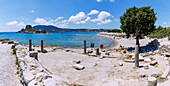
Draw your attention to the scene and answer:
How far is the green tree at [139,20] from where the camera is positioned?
66.0 ft

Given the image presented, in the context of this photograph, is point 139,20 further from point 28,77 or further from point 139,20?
point 28,77

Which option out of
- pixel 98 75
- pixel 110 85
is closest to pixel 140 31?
pixel 98 75

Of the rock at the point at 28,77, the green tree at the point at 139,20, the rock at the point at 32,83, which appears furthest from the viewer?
the green tree at the point at 139,20

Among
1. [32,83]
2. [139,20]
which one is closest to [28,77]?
[32,83]

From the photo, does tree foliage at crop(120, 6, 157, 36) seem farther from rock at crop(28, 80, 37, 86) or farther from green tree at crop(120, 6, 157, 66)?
rock at crop(28, 80, 37, 86)

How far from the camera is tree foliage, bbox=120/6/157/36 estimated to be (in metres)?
20.1

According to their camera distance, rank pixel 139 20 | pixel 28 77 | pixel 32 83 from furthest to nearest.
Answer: pixel 139 20 < pixel 28 77 < pixel 32 83

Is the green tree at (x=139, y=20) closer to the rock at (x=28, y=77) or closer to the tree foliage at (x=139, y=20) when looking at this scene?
the tree foliage at (x=139, y=20)

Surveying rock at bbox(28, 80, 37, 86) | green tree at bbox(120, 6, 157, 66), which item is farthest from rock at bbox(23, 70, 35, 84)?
green tree at bbox(120, 6, 157, 66)

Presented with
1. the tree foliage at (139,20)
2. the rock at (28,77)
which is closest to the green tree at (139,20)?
the tree foliage at (139,20)

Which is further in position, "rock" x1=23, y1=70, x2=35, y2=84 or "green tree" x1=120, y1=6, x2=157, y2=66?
→ "green tree" x1=120, y1=6, x2=157, y2=66

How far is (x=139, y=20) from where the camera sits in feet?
65.5

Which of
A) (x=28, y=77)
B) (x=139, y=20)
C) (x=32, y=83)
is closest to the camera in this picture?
(x=32, y=83)

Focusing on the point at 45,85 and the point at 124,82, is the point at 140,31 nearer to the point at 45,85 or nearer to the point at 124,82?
the point at 124,82
